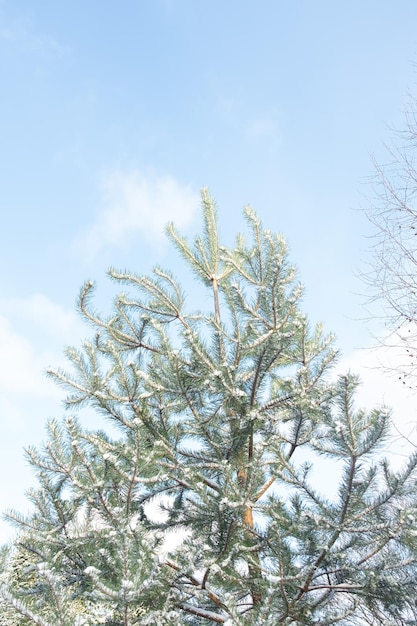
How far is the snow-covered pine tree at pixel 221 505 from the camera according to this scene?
3248 mm

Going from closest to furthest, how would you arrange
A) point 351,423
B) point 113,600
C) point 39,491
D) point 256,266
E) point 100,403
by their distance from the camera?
point 113,600 → point 351,423 → point 39,491 → point 100,403 → point 256,266

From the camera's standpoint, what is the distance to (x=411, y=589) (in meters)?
3.66

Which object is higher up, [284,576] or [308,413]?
[308,413]

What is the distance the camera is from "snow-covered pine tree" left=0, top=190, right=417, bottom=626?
3248mm

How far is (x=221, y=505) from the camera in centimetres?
350

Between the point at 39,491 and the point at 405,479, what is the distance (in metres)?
2.58

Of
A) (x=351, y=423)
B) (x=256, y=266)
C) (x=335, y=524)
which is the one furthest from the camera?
(x=256, y=266)

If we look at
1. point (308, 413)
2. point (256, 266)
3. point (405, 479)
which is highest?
point (256, 266)

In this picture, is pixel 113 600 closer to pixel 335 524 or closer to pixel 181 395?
pixel 335 524

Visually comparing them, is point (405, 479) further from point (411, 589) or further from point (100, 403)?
point (100, 403)

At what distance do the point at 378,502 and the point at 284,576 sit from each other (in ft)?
2.59

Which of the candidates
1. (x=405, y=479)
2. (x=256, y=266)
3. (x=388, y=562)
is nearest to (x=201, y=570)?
(x=388, y=562)

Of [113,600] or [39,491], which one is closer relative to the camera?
[113,600]

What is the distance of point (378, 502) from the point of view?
12.0 feet
